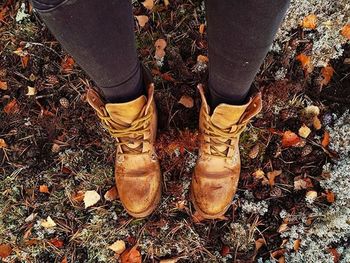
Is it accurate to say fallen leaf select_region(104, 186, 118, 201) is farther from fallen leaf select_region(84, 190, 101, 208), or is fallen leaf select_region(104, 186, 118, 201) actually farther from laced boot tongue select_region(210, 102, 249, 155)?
laced boot tongue select_region(210, 102, 249, 155)

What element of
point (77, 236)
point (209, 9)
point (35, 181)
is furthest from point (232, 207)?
point (209, 9)

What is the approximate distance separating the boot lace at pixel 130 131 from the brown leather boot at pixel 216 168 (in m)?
0.27

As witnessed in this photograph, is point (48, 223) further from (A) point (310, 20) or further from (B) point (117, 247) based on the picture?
(A) point (310, 20)

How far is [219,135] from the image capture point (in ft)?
6.37

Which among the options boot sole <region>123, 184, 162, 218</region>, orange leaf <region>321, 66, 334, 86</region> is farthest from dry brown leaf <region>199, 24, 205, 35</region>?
boot sole <region>123, 184, 162, 218</region>

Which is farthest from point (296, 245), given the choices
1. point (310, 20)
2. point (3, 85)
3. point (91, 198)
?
point (3, 85)

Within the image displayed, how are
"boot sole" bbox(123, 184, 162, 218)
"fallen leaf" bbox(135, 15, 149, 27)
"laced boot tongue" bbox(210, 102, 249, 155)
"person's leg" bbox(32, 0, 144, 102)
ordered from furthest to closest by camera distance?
"fallen leaf" bbox(135, 15, 149, 27) < "boot sole" bbox(123, 184, 162, 218) < "laced boot tongue" bbox(210, 102, 249, 155) < "person's leg" bbox(32, 0, 144, 102)

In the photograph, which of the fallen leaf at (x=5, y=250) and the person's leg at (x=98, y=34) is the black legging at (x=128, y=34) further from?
the fallen leaf at (x=5, y=250)

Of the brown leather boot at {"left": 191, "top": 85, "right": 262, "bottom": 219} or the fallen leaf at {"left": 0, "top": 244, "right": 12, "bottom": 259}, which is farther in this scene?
the fallen leaf at {"left": 0, "top": 244, "right": 12, "bottom": 259}

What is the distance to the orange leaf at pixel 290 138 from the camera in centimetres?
236

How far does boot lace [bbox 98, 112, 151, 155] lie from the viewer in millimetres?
1894

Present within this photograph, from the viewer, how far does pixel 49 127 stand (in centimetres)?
250

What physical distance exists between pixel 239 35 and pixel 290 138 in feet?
3.95

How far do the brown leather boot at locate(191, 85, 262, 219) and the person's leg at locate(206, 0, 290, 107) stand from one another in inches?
13.5
